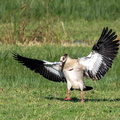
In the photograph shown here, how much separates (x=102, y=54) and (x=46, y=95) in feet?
5.11

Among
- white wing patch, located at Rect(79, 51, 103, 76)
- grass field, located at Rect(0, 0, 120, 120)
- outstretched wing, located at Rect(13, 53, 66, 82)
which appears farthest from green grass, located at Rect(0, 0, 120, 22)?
white wing patch, located at Rect(79, 51, 103, 76)

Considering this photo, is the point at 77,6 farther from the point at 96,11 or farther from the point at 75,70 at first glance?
the point at 75,70

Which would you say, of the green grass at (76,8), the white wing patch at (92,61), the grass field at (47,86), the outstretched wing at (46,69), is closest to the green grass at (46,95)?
the grass field at (47,86)

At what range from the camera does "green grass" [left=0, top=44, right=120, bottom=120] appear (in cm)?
734

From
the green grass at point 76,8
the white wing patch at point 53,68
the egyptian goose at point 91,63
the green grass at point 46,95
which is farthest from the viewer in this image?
the green grass at point 76,8

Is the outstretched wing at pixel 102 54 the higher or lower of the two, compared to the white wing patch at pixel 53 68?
higher

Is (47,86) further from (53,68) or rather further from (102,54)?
(102,54)

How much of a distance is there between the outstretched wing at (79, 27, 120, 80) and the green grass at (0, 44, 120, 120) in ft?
2.06

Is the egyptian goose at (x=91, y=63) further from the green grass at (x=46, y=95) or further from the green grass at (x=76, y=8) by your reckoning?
the green grass at (x=76, y=8)

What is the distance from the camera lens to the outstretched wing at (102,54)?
8.96 meters

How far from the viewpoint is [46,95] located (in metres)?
9.83

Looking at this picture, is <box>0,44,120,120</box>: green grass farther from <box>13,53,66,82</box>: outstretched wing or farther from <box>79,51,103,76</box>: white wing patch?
<box>79,51,103,76</box>: white wing patch

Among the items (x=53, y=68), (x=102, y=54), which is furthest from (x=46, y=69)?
(x=102, y=54)

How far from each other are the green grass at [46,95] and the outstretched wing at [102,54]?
63cm
